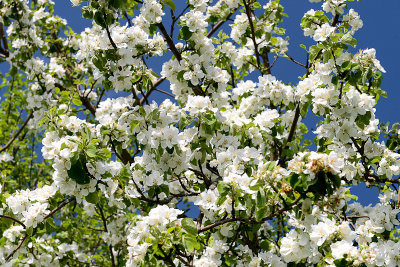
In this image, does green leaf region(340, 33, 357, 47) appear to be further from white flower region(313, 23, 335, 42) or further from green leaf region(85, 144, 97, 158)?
green leaf region(85, 144, 97, 158)

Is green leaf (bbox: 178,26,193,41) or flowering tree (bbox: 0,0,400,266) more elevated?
green leaf (bbox: 178,26,193,41)

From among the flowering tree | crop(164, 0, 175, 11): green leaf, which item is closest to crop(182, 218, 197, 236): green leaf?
the flowering tree

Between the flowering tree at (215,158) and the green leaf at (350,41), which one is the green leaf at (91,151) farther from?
the green leaf at (350,41)

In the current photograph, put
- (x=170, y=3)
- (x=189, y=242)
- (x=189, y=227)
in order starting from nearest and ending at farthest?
1. (x=189, y=242)
2. (x=189, y=227)
3. (x=170, y=3)

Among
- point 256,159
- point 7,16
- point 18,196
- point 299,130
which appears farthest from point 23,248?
point 7,16

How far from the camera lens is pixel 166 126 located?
3.62 meters

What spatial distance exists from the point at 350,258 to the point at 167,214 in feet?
3.87

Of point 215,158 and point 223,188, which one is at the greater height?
point 215,158

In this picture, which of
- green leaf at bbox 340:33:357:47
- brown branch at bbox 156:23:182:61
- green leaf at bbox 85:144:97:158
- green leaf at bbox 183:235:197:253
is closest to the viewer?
green leaf at bbox 183:235:197:253

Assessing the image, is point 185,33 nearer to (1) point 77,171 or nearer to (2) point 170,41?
(2) point 170,41

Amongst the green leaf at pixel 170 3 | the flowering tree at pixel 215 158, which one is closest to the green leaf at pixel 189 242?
the flowering tree at pixel 215 158

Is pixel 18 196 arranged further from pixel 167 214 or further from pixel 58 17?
pixel 58 17

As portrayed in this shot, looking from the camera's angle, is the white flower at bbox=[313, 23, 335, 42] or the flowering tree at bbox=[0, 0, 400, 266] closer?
the flowering tree at bbox=[0, 0, 400, 266]

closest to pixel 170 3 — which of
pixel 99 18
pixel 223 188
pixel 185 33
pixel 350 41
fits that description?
pixel 185 33
